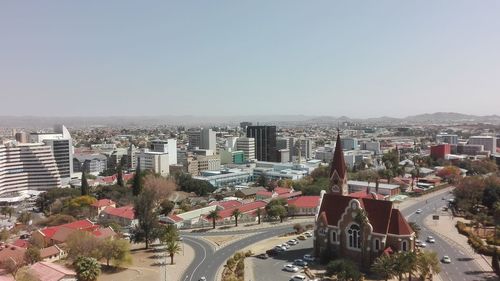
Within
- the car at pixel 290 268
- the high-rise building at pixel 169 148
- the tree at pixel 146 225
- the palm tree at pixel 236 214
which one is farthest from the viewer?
the high-rise building at pixel 169 148

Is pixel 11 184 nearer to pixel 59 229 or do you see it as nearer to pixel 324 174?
pixel 59 229

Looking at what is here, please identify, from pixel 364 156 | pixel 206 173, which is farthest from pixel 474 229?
pixel 364 156

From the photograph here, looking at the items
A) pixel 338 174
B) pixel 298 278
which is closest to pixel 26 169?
pixel 338 174

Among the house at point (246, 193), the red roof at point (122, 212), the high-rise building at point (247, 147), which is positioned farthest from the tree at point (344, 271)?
the high-rise building at point (247, 147)

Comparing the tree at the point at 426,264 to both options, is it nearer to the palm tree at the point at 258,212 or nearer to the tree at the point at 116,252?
the tree at the point at 116,252

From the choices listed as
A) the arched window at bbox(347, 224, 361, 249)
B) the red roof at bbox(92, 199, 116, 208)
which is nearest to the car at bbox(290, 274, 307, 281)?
the arched window at bbox(347, 224, 361, 249)

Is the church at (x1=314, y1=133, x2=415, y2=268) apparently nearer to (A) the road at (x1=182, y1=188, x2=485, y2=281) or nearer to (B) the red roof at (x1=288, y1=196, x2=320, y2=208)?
(A) the road at (x1=182, y1=188, x2=485, y2=281)
